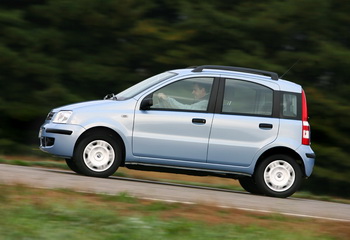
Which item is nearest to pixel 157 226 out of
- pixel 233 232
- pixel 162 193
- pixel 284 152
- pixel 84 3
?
pixel 233 232

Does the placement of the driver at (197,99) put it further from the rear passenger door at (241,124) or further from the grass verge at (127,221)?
the grass verge at (127,221)

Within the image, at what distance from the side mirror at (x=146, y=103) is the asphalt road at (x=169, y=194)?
1.13 m

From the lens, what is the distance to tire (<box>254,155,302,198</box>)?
463 inches

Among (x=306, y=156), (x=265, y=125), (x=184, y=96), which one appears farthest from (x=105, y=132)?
(x=306, y=156)

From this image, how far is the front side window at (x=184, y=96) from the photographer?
11.5m

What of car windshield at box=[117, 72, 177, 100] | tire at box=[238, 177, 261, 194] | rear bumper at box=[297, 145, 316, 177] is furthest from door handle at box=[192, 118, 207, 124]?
tire at box=[238, 177, 261, 194]

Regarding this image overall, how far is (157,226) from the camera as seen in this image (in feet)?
23.2

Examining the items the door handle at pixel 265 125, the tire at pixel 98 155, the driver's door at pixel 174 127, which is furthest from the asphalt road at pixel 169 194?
the door handle at pixel 265 125

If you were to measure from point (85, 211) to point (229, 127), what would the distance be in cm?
451

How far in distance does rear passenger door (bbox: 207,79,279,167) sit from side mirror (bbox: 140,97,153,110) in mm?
991

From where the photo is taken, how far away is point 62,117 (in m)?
11.3

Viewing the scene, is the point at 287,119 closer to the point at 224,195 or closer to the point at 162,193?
the point at 224,195

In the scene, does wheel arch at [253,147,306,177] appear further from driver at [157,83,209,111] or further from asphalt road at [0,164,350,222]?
driver at [157,83,209,111]

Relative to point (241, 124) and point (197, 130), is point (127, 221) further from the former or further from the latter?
point (241, 124)
